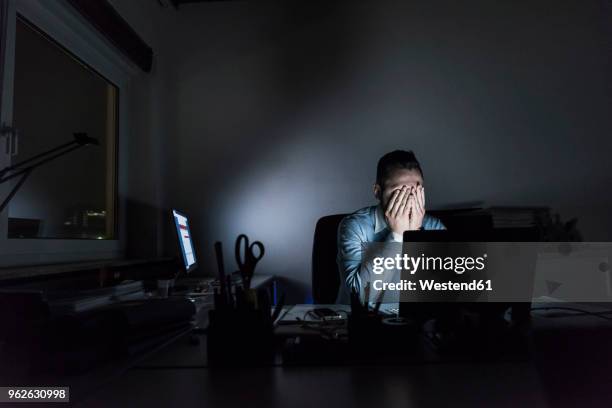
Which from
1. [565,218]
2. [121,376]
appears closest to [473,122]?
[565,218]

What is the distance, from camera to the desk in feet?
1.60

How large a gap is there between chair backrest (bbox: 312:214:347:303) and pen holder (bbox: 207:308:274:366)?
42.2 inches

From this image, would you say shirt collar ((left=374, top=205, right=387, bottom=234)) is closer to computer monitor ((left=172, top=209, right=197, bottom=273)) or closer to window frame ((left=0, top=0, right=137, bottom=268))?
computer monitor ((left=172, top=209, right=197, bottom=273))

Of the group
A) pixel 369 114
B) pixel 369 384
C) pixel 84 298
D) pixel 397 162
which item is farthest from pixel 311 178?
pixel 369 384

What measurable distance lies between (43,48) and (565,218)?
2.72 meters

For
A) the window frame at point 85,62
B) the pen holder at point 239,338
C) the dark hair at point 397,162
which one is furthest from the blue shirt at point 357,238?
the window frame at point 85,62

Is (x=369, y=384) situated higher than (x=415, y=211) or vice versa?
(x=415, y=211)

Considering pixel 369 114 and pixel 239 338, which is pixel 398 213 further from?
pixel 239 338

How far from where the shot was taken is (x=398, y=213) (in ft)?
5.73

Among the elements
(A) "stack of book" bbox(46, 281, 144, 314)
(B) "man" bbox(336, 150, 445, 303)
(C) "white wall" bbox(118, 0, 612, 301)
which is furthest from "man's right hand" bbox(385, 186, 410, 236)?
(A) "stack of book" bbox(46, 281, 144, 314)

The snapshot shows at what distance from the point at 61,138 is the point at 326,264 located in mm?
1237

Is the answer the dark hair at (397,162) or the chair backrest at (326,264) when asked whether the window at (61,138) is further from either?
the dark hair at (397,162)

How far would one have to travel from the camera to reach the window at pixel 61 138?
1538 millimetres

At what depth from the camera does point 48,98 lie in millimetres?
1688
